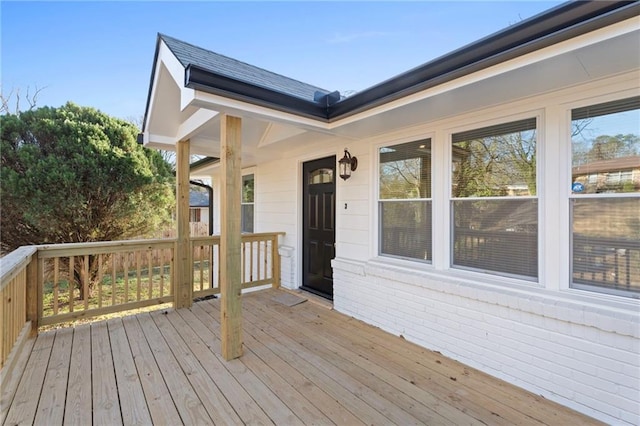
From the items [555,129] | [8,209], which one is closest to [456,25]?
[555,129]

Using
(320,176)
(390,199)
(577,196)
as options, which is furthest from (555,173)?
(320,176)

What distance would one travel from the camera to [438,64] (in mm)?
2098

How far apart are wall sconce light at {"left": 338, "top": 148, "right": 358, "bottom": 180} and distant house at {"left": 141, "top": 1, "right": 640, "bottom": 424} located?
0.03m

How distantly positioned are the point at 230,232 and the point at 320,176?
7.51ft

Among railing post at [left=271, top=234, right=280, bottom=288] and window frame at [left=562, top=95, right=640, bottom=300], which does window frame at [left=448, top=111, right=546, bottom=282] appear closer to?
window frame at [left=562, top=95, right=640, bottom=300]

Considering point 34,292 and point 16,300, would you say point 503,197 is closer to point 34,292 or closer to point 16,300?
point 16,300

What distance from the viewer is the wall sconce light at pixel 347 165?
12.8ft

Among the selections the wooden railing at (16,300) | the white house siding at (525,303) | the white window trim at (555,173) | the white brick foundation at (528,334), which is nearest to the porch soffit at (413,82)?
the white window trim at (555,173)

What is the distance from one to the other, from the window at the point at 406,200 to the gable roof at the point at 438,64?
88 centimetres

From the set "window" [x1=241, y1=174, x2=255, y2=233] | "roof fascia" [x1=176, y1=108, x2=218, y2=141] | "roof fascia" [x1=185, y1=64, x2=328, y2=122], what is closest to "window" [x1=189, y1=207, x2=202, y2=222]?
"window" [x1=241, y1=174, x2=255, y2=233]

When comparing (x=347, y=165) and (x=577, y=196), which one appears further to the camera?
(x=347, y=165)

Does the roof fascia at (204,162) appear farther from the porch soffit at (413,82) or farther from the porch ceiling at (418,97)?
the porch soffit at (413,82)

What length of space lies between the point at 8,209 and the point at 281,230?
557 cm

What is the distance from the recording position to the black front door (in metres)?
4.43
